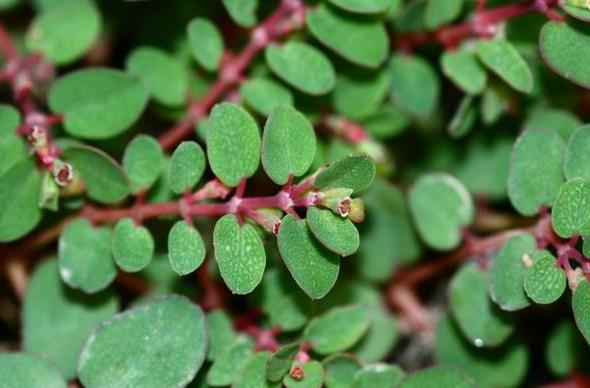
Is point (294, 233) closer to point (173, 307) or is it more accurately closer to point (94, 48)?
point (173, 307)

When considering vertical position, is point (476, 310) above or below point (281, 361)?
below

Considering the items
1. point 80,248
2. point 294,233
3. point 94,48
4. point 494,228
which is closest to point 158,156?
point 80,248

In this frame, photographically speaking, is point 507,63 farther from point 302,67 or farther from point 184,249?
point 184,249

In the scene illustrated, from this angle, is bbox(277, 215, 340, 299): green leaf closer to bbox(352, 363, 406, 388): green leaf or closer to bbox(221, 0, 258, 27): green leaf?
bbox(352, 363, 406, 388): green leaf

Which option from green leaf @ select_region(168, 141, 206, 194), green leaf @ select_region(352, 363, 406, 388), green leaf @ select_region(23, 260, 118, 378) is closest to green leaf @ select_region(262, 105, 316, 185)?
green leaf @ select_region(168, 141, 206, 194)

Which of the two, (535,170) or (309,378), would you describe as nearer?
(309,378)

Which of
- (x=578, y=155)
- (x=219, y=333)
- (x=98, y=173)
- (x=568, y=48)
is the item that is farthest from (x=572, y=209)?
(x=98, y=173)
